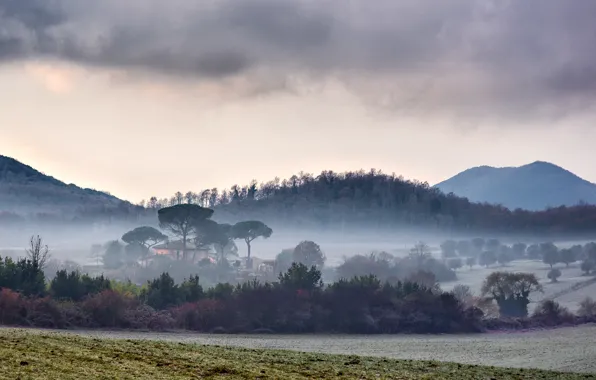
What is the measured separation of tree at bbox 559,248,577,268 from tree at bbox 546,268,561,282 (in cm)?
1451

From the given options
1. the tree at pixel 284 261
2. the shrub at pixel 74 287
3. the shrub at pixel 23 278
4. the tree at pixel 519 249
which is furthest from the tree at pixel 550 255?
the shrub at pixel 23 278

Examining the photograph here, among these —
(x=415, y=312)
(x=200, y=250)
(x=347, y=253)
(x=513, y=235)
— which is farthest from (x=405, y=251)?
(x=415, y=312)

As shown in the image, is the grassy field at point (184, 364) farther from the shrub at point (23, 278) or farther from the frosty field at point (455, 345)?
the shrub at point (23, 278)

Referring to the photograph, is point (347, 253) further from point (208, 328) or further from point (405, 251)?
point (208, 328)

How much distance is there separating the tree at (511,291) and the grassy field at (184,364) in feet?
156

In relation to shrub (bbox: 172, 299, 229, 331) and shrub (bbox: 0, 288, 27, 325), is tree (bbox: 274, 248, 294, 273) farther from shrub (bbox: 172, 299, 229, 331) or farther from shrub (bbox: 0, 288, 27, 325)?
shrub (bbox: 0, 288, 27, 325)

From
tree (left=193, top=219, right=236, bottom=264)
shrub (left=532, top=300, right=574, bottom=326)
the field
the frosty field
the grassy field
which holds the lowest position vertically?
the grassy field

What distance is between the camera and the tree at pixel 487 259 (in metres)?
142

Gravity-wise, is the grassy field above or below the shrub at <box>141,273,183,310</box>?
below

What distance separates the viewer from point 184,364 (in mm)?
25578

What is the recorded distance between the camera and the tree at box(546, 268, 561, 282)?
114 m

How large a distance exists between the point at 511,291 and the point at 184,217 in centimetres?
5337

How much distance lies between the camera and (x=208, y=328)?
58344mm

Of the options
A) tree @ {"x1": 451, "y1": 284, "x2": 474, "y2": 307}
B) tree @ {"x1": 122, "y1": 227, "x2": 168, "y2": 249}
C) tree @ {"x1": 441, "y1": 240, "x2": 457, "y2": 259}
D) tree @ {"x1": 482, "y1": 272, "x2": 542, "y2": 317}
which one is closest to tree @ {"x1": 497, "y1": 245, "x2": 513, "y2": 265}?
tree @ {"x1": 441, "y1": 240, "x2": 457, "y2": 259}
